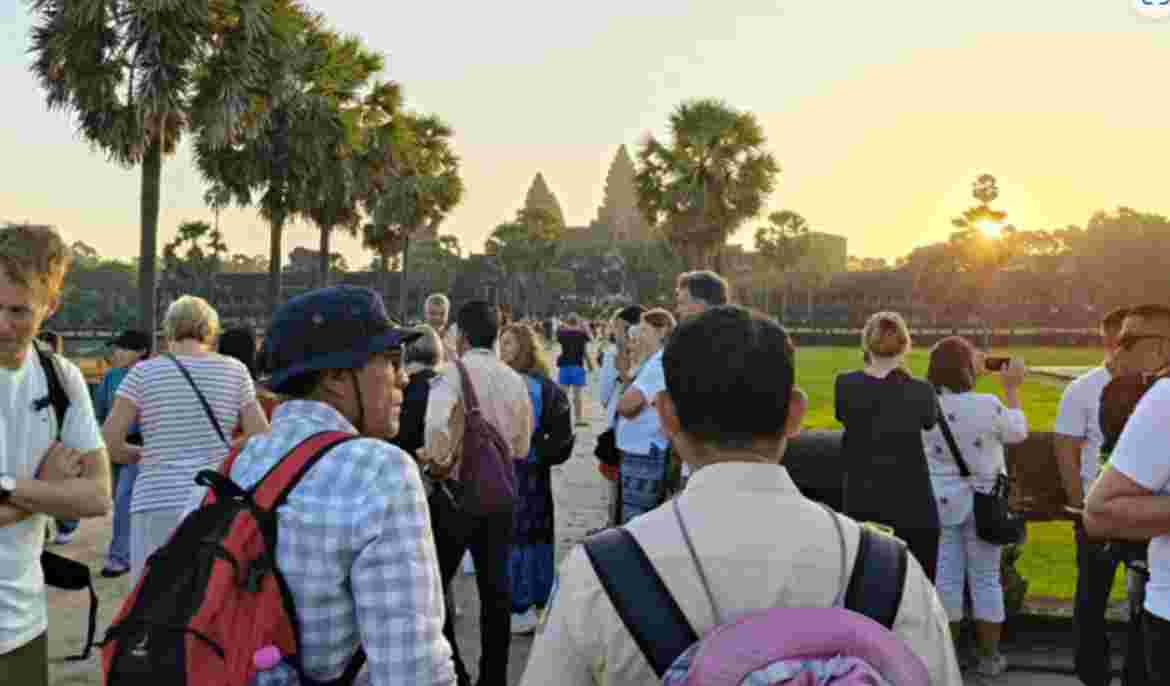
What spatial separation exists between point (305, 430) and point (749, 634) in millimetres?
1096

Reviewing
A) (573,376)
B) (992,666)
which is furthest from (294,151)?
(992,666)

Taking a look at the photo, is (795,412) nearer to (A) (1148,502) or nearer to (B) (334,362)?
(B) (334,362)

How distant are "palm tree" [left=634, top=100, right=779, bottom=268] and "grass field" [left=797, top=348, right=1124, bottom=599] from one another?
6364 mm

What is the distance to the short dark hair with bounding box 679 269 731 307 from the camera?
17.3 feet

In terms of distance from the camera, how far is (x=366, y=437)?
2178mm

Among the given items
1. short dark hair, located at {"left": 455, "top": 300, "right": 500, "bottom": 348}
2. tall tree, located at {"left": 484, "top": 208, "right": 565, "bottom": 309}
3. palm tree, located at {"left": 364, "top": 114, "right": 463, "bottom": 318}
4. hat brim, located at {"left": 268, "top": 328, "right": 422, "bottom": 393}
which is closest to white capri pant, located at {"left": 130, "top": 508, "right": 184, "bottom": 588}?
short dark hair, located at {"left": 455, "top": 300, "right": 500, "bottom": 348}

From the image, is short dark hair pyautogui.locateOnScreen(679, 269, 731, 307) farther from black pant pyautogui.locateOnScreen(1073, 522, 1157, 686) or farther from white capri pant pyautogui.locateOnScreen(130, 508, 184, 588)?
white capri pant pyautogui.locateOnScreen(130, 508, 184, 588)

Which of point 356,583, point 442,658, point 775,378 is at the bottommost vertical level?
point 442,658

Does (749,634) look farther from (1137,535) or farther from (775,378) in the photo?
(1137,535)

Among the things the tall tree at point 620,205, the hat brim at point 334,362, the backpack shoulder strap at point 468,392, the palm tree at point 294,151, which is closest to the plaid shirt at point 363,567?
the hat brim at point 334,362

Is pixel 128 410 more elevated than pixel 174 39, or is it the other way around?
pixel 174 39

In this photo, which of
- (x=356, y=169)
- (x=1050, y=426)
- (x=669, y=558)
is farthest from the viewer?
(x=356, y=169)

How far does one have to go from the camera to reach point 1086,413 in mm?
5203

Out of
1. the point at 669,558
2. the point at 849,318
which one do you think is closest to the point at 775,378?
the point at 669,558
